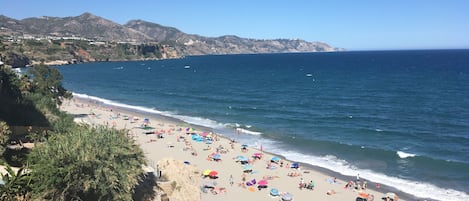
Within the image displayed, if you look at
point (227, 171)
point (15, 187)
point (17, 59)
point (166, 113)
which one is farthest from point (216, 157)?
point (17, 59)

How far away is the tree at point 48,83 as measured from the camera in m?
42.6

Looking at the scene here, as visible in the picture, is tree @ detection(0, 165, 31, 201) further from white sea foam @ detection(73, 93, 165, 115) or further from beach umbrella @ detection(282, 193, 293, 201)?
white sea foam @ detection(73, 93, 165, 115)

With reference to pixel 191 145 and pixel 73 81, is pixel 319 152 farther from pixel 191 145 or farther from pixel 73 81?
pixel 73 81

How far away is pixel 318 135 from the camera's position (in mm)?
42094

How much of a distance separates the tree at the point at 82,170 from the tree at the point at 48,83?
1171 inches

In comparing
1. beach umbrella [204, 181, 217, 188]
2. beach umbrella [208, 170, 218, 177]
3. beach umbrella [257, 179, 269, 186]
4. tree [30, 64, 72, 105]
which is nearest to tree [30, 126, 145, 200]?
beach umbrella [204, 181, 217, 188]

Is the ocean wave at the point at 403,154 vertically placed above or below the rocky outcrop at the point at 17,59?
below

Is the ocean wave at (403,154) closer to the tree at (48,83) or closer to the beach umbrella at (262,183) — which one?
the beach umbrella at (262,183)

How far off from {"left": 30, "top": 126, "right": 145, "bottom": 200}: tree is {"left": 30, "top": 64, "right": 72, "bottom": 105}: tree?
2973cm

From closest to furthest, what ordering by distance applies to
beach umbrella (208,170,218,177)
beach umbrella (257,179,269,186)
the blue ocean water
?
beach umbrella (257,179,269,186) < beach umbrella (208,170,218,177) < the blue ocean water

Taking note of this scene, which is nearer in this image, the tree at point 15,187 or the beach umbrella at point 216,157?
the tree at point 15,187

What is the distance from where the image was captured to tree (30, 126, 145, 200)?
13.4m

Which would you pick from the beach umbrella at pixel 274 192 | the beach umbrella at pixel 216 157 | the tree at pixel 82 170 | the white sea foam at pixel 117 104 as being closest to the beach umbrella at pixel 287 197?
the beach umbrella at pixel 274 192

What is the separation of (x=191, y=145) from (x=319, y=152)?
11.8 meters
